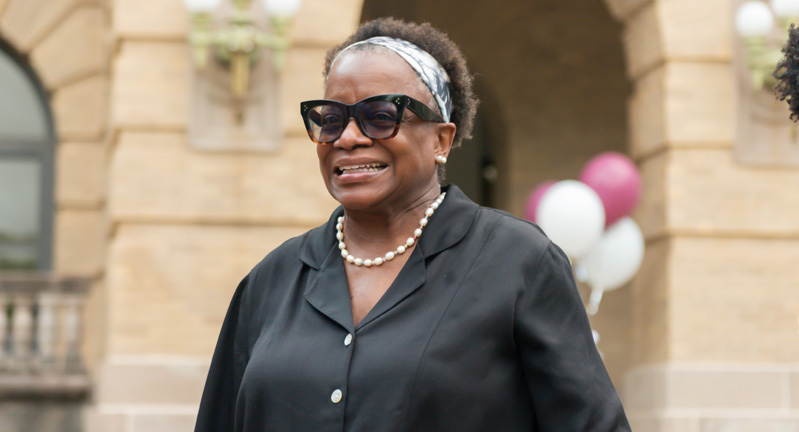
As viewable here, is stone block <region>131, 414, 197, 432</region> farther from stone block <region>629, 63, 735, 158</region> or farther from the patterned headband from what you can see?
the patterned headband

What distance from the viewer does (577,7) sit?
35.9ft

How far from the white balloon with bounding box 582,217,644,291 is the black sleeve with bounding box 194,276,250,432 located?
4.60 m

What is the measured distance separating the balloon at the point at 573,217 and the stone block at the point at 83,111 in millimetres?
3842

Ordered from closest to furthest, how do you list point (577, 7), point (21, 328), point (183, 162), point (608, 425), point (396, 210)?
1. point (608, 425)
2. point (396, 210)
3. point (183, 162)
4. point (21, 328)
5. point (577, 7)

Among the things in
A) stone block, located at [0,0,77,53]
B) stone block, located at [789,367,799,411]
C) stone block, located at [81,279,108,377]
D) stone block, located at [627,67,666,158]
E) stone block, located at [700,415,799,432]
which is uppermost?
stone block, located at [0,0,77,53]

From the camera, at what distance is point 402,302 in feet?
7.32

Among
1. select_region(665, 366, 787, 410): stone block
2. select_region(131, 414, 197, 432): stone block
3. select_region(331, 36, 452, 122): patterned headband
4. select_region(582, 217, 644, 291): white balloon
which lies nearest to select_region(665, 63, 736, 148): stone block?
select_region(582, 217, 644, 291): white balloon

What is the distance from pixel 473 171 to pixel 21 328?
4927 millimetres

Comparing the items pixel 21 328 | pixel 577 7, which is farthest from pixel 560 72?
pixel 21 328

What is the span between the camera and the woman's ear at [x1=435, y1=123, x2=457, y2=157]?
8.05ft

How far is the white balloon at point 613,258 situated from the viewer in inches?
271

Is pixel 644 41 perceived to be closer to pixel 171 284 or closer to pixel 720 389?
pixel 720 389

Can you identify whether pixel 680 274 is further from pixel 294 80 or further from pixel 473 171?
pixel 473 171

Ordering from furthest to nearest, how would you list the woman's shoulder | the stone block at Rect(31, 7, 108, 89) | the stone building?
the stone block at Rect(31, 7, 108, 89)
the stone building
the woman's shoulder
